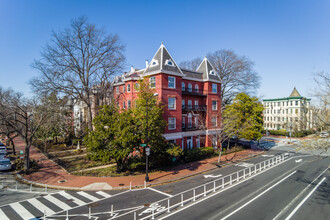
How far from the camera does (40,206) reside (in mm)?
13750

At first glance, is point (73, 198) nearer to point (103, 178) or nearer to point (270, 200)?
point (103, 178)

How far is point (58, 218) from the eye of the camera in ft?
39.5

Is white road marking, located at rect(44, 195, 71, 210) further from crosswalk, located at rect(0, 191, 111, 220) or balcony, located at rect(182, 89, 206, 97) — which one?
balcony, located at rect(182, 89, 206, 97)

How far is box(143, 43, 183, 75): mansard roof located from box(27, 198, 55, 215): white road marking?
19.1 m

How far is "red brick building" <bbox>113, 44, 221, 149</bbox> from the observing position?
2711 centimetres

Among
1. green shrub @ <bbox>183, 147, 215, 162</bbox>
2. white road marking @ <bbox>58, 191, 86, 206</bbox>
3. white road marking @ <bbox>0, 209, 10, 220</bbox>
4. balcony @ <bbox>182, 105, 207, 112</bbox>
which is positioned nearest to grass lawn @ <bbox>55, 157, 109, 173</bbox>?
white road marking @ <bbox>58, 191, 86, 206</bbox>

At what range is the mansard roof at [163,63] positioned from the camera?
27109mm

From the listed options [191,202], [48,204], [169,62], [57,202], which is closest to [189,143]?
[169,62]

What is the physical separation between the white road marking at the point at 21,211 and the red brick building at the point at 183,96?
16641 millimetres

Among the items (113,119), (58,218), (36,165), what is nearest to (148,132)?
(113,119)

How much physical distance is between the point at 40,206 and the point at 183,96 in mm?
22680

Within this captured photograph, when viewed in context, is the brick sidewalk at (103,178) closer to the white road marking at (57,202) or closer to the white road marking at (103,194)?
the white road marking at (103,194)

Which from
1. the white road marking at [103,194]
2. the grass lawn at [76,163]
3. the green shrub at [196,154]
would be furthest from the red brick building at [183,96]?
the white road marking at [103,194]

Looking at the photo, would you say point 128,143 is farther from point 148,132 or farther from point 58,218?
point 58,218
